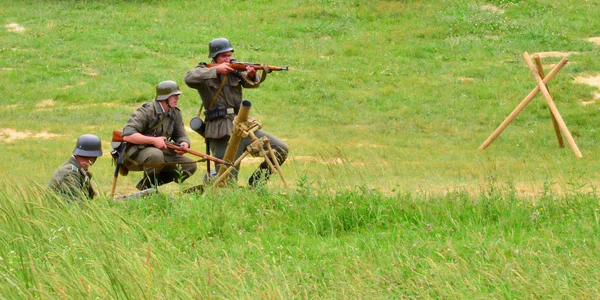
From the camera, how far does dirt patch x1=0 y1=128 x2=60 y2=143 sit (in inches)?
626

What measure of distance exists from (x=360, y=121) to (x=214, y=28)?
7783 mm

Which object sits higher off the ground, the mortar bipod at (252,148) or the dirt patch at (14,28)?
the mortar bipod at (252,148)

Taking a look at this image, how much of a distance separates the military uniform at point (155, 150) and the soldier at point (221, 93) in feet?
1.09

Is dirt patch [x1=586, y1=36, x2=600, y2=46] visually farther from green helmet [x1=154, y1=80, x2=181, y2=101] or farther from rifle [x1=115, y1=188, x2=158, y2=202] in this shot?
rifle [x1=115, y1=188, x2=158, y2=202]

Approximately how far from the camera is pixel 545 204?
8.36m

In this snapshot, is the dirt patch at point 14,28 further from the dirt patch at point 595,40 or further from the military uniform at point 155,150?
the military uniform at point 155,150

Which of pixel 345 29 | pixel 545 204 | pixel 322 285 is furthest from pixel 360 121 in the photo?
pixel 322 285

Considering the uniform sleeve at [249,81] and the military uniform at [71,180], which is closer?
the military uniform at [71,180]

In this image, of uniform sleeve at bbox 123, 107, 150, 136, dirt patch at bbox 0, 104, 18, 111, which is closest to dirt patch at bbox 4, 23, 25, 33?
dirt patch at bbox 0, 104, 18, 111

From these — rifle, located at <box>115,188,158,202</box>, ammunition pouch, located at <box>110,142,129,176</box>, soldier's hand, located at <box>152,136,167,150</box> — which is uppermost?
soldier's hand, located at <box>152,136,167,150</box>

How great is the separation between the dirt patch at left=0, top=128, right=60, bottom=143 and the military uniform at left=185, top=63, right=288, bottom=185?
645 cm

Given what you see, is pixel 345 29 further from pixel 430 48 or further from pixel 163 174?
pixel 163 174

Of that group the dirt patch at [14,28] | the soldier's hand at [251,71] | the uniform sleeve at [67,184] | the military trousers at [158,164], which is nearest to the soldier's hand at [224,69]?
the soldier's hand at [251,71]

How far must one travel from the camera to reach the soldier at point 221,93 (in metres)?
9.93
